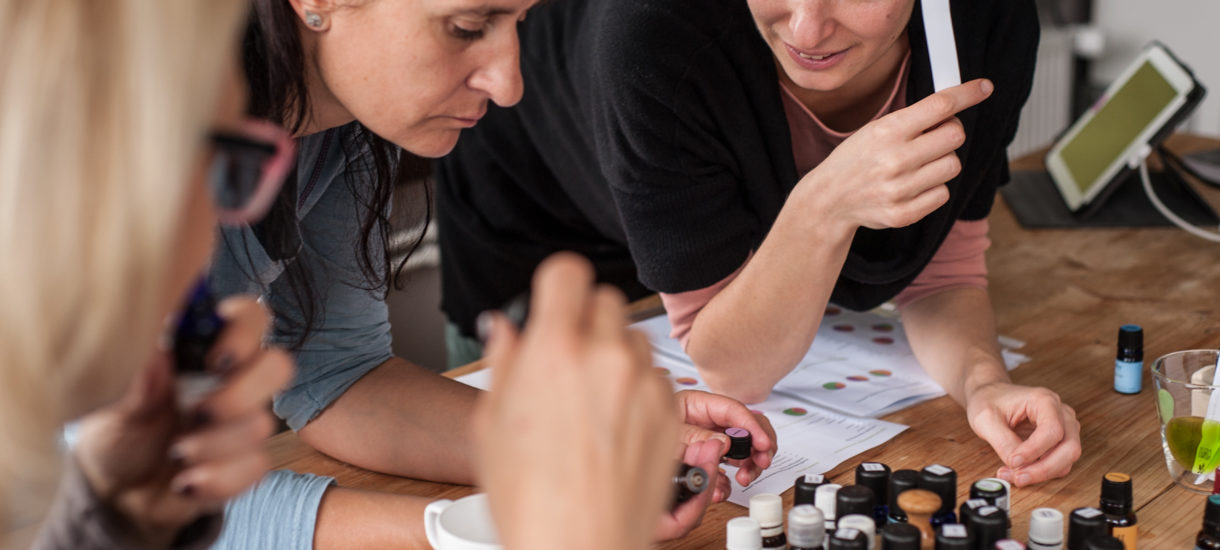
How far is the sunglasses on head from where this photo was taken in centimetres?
60

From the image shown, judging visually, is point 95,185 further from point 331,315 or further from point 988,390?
point 988,390

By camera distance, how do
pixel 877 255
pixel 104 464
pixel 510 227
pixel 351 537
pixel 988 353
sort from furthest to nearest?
1. pixel 510 227
2. pixel 877 255
3. pixel 988 353
4. pixel 351 537
5. pixel 104 464

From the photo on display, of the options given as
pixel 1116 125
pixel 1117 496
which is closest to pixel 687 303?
pixel 1117 496

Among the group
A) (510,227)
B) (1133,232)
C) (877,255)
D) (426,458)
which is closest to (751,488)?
(426,458)

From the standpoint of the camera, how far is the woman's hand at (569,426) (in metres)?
0.61

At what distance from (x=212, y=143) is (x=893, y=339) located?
3.73 ft

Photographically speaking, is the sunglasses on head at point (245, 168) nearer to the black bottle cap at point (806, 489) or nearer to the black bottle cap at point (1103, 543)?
the black bottle cap at point (806, 489)

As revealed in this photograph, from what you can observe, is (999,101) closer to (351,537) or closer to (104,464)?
(351,537)

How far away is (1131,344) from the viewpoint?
1316 millimetres

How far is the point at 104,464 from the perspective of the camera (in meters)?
0.74

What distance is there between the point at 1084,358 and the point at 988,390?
267mm

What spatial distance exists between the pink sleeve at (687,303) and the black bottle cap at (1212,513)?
616mm

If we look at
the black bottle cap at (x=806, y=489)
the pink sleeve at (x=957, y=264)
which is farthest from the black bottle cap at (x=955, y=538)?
the pink sleeve at (x=957, y=264)

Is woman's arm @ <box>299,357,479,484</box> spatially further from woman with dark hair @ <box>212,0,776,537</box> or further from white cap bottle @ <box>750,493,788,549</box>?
white cap bottle @ <box>750,493,788,549</box>
